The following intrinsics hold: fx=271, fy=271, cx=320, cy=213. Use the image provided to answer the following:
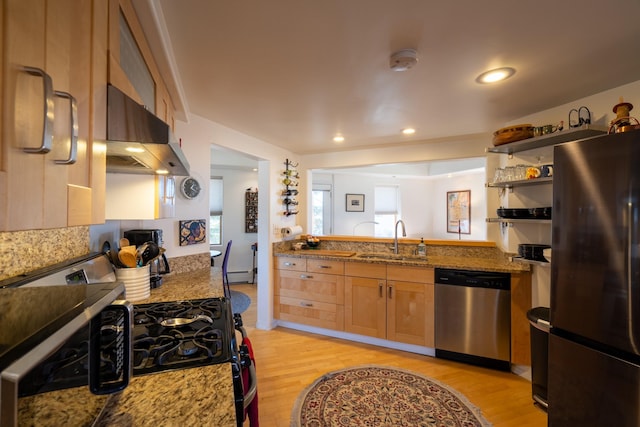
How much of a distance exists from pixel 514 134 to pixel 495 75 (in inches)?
28.0

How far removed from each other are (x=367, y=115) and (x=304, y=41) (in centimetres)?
108

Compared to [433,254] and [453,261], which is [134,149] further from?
[433,254]

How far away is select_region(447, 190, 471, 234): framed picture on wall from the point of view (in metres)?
5.61

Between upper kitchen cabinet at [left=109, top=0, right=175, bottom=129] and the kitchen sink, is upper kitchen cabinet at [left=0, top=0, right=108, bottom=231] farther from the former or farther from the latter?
the kitchen sink

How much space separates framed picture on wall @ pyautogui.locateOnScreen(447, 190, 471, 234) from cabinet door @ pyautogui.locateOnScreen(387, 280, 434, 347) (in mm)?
3631

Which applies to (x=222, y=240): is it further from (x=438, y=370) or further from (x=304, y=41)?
(x=304, y=41)

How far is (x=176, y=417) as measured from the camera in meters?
0.65

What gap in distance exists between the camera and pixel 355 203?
237 inches

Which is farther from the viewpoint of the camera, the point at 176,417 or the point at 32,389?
the point at 176,417

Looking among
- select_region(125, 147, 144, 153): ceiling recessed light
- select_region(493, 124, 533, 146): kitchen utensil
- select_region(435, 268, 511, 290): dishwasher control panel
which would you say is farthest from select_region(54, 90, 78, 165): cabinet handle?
select_region(435, 268, 511, 290): dishwasher control panel

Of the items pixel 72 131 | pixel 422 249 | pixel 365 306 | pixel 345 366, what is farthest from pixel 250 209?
pixel 72 131

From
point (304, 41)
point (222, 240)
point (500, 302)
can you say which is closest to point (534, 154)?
point (500, 302)

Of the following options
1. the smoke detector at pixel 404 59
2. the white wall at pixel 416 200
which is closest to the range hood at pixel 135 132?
the smoke detector at pixel 404 59

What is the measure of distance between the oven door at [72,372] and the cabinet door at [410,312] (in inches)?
96.5
